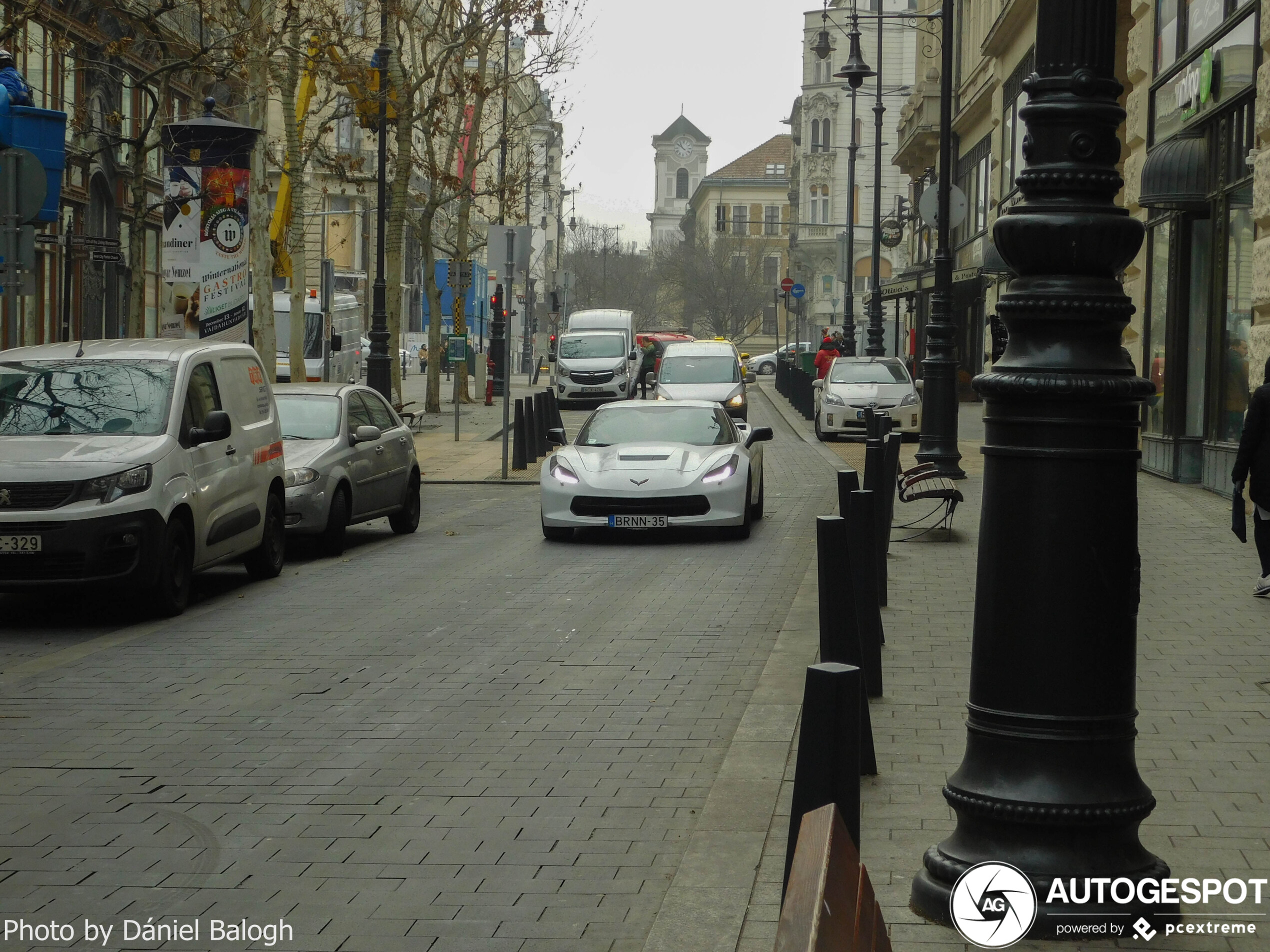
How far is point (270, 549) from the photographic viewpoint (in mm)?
13227

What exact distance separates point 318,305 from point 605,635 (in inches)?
1286

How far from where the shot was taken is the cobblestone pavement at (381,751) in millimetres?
5043

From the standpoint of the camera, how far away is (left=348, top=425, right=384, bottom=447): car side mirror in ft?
51.2

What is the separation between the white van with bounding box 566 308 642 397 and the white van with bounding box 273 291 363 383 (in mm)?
5743

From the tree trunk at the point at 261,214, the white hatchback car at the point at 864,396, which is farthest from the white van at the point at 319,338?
the white hatchback car at the point at 864,396

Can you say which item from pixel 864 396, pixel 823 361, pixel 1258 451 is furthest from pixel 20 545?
pixel 823 361

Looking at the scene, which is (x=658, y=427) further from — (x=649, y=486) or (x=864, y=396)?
(x=864, y=396)

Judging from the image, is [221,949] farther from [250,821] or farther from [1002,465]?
[1002,465]

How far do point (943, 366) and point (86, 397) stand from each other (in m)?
11.8

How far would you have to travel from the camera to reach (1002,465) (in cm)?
444

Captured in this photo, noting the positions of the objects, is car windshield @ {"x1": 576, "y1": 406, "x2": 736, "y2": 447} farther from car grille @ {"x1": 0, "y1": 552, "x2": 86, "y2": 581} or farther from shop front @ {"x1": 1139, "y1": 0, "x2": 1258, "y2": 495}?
car grille @ {"x1": 0, "y1": 552, "x2": 86, "y2": 581}

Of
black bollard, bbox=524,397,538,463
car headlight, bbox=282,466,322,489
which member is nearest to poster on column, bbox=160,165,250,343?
car headlight, bbox=282,466,322,489

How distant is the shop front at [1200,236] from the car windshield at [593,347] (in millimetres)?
24461

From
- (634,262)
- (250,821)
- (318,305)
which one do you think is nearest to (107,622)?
(250,821)
